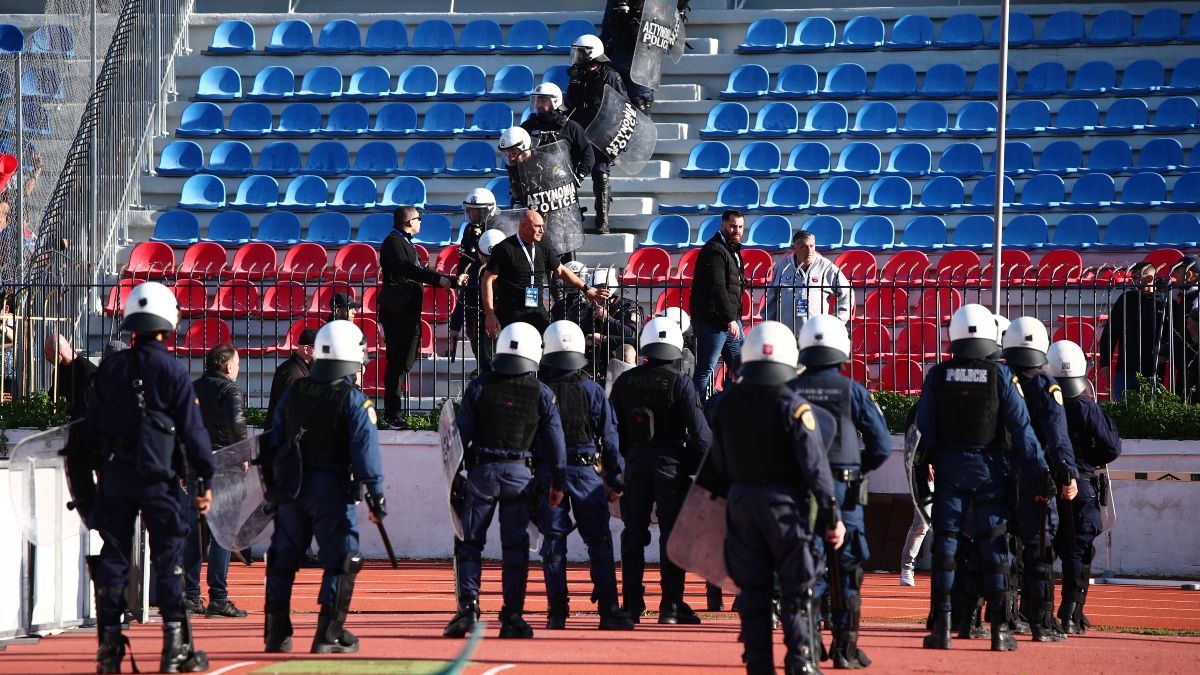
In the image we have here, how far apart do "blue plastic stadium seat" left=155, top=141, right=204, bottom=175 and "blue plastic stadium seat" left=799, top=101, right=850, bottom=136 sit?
8.06 m

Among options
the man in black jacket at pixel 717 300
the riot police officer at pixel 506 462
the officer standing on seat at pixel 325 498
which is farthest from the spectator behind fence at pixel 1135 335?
the officer standing on seat at pixel 325 498

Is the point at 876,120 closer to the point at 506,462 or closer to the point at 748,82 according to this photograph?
the point at 748,82

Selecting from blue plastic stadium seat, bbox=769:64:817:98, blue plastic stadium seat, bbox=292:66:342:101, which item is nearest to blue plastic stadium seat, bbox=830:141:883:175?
blue plastic stadium seat, bbox=769:64:817:98

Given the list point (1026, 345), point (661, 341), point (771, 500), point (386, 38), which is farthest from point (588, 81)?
point (771, 500)

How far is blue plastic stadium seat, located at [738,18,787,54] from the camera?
2061 cm

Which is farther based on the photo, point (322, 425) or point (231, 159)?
point (231, 159)

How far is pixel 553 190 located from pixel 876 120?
6767mm

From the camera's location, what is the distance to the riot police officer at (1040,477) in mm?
9172

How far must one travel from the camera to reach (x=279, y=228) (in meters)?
18.8

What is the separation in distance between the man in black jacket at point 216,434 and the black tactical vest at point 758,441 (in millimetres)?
4405

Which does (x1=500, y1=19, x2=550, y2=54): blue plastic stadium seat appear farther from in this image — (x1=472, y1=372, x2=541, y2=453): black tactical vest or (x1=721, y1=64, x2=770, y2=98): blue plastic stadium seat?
(x1=472, y1=372, x2=541, y2=453): black tactical vest

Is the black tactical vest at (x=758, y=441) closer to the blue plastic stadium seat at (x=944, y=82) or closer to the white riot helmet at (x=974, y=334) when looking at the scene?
the white riot helmet at (x=974, y=334)

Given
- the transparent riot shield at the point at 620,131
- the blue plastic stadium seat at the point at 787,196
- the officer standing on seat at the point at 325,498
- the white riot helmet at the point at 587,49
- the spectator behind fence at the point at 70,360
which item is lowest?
the officer standing on seat at the point at 325,498

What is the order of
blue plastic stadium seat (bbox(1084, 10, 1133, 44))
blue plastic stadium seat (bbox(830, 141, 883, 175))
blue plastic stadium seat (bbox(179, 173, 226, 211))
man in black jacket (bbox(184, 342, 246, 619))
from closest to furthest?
man in black jacket (bbox(184, 342, 246, 619))
blue plastic stadium seat (bbox(830, 141, 883, 175))
blue plastic stadium seat (bbox(179, 173, 226, 211))
blue plastic stadium seat (bbox(1084, 10, 1133, 44))
